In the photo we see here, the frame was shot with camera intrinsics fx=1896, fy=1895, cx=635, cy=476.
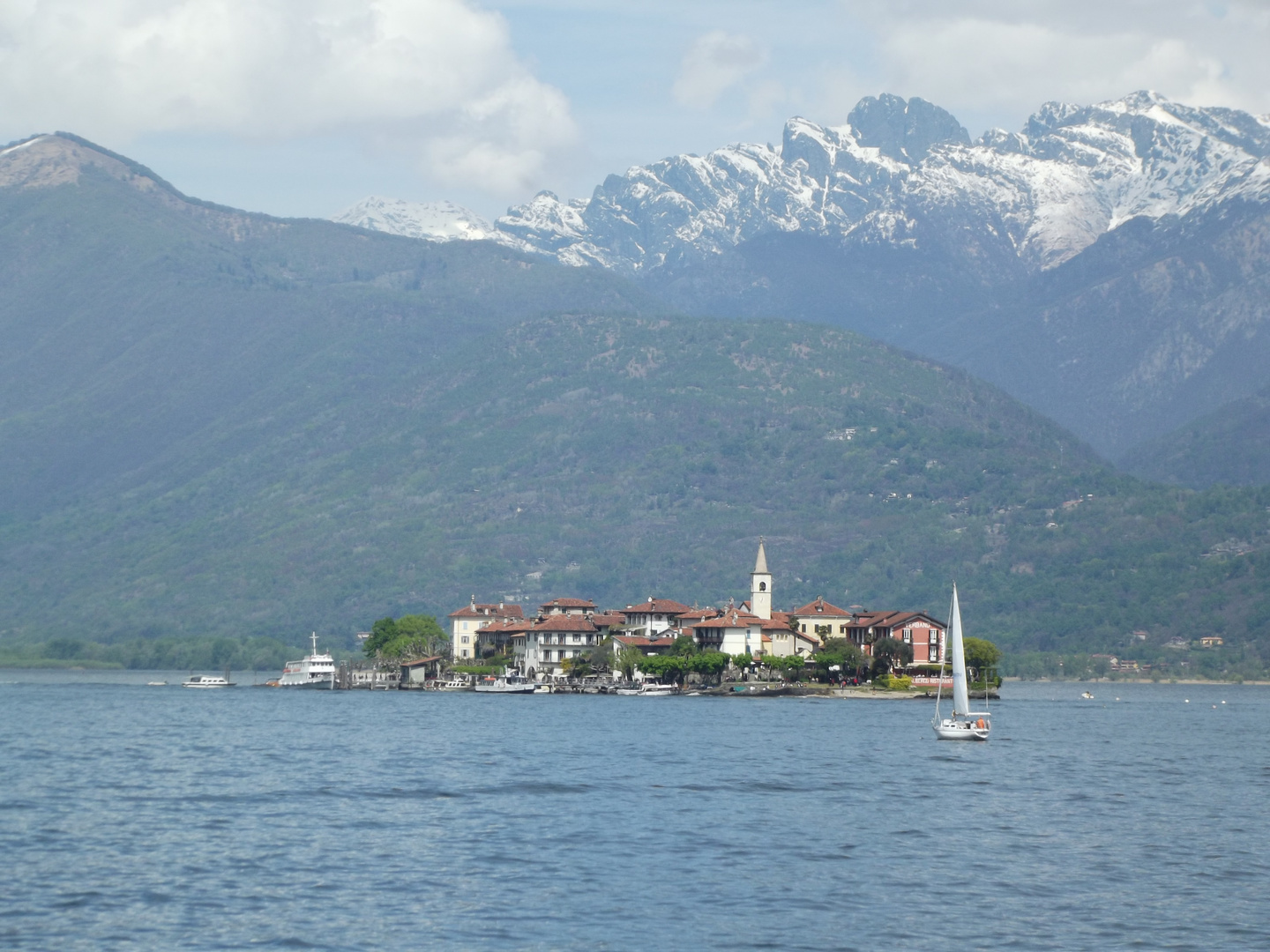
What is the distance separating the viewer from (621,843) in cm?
7312

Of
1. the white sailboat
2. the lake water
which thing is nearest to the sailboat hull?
the white sailboat

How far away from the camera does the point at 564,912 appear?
194ft

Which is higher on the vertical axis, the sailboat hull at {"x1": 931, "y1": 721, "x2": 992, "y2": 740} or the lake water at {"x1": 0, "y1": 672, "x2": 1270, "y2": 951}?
the sailboat hull at {"x1": 931, "y1": 721, "x2": 992, "y2": 740}

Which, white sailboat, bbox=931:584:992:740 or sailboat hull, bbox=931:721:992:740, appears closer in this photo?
sailboat hull, bbox=931:721:992:740

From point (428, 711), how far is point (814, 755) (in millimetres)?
60637

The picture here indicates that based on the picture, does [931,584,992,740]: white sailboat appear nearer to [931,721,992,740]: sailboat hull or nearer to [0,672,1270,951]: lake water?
[931,721,992,740]: sailboat hull

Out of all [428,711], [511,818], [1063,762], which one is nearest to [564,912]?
[511,818]

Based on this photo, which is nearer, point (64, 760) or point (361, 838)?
point (361, 838)

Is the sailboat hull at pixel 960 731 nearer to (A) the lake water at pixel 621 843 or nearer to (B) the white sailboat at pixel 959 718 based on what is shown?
(B) the white sailboat at pixel 959 718

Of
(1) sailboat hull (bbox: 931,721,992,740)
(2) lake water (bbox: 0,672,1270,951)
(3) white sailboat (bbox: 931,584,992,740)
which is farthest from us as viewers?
(3) white sailboat (bbox: 931,584,992,740)

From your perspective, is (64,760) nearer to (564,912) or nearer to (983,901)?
(564,912)

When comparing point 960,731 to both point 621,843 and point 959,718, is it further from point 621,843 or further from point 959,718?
point 621,843

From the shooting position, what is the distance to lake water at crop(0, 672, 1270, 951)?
187 feet

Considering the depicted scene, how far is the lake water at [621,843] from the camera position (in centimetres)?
5703
